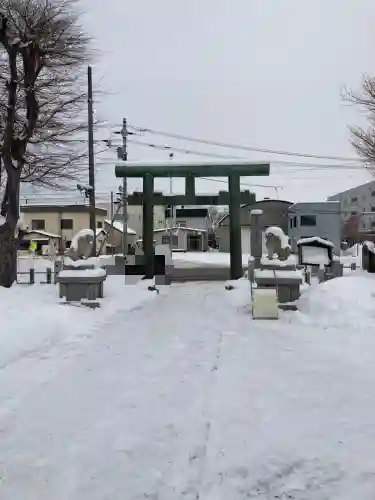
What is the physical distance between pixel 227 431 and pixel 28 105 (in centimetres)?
1387

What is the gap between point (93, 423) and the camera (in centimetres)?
481

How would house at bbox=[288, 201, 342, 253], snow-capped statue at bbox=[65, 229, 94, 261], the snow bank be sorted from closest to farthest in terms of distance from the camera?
1. the snow bank
2. snow-capped statue at bbox=[65, 229, 94, 261]
3. house at bbox=[288, 201, 342, 253]

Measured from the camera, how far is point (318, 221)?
147ft

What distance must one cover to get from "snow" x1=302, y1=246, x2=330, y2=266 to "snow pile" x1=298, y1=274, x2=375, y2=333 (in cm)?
842

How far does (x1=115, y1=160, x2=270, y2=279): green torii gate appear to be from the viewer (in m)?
20.5

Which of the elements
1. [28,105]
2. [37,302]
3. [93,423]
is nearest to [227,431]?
[93,423]

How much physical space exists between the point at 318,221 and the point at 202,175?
25793mm

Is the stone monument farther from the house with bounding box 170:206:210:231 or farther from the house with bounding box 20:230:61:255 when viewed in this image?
the house with bounding box 20:230:61:255

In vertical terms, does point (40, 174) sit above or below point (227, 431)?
above

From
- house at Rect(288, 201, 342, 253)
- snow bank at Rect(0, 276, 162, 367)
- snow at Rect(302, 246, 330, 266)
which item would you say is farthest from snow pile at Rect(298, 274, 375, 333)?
house at Rect(288, 201, 342, 253)

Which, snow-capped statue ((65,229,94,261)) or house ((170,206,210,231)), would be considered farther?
house ((170,206,210,231))

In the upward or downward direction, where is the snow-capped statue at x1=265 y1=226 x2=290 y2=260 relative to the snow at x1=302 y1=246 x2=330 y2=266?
upward

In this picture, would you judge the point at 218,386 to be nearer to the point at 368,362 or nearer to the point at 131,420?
the point at 131,420

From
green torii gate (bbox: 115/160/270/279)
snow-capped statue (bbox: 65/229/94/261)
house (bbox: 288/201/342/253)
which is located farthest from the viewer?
house (bbox: 288/201/342/253)
